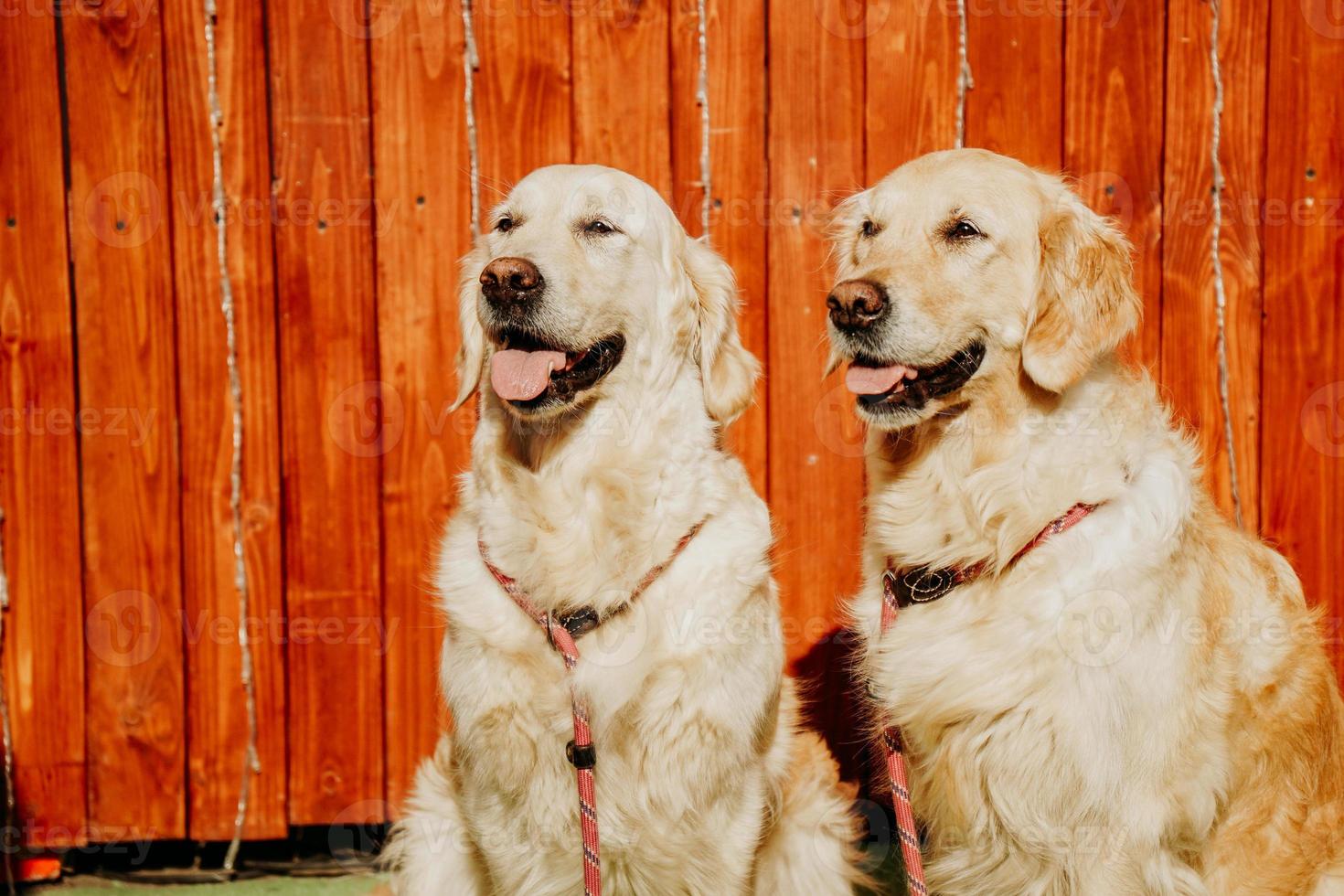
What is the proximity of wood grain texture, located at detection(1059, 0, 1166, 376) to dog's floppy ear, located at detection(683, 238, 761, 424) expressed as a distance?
1.31 meters

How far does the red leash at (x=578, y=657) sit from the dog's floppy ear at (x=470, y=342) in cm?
39

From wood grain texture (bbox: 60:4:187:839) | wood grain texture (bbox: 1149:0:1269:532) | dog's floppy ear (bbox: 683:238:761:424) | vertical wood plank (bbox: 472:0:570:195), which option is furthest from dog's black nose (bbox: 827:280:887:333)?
wood grain texture (bbox: 60:4:187:839)

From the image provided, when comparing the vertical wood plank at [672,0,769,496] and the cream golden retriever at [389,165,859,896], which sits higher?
the vertical wood plank at [672,0,769,496]

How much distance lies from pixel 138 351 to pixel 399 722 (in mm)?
1332

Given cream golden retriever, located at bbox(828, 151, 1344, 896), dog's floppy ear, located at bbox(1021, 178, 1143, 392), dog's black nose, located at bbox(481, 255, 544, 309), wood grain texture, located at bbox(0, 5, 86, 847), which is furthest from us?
wood grain texture, located at bbox(0, 5, 86, 847)

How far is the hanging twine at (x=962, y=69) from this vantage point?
3.27 meters

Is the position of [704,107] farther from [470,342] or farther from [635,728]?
[635,728]

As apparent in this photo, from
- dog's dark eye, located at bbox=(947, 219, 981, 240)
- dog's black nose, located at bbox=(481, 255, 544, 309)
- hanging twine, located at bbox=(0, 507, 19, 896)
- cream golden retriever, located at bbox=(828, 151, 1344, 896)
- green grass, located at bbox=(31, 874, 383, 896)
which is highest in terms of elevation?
dog's dark eye, located at bbox=(947, 219, 981, 240)

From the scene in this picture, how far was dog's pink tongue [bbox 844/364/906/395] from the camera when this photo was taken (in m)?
2.33

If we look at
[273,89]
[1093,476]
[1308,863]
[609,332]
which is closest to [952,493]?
[1093,476]

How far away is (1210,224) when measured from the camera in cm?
335

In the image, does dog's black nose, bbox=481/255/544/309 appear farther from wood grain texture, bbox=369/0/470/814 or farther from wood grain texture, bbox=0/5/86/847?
wood grain texture, bbox=0/5/86/847

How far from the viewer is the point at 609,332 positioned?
8.20 ft

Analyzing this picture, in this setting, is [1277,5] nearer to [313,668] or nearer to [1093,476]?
[1093,476]
